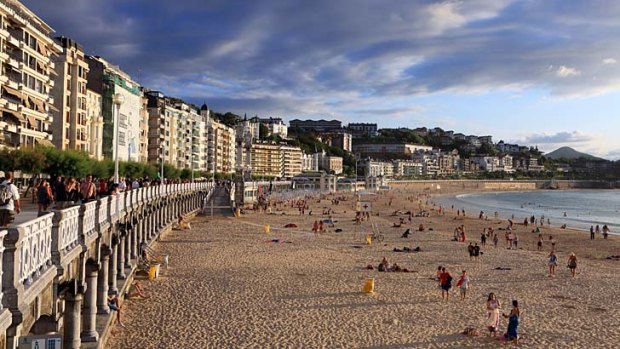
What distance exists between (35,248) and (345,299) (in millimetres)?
15077

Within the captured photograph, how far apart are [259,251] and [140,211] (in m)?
8.96

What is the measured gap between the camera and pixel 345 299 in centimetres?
2097

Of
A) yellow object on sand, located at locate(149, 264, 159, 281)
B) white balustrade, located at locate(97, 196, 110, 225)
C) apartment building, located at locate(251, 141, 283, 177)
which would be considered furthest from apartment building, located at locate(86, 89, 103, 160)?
apartment building, located at locate(251, 141, 283, 177)

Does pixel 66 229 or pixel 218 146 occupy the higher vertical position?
pixel 218 146

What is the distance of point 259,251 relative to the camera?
106 ft

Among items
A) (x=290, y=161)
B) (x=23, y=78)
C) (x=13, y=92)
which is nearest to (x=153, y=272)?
(x=13, y=92)

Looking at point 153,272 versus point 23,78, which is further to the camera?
point 23,78

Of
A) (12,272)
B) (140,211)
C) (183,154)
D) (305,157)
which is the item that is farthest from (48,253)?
(305,157)

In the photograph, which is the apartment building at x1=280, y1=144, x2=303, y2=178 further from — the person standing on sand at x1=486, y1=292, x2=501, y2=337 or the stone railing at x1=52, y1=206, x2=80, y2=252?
the stone railing at x1=52, y1=206, x2=80, y2=252

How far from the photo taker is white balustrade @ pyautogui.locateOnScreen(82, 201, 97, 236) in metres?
10.6

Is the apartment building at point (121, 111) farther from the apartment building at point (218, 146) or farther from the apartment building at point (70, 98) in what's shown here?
the apartment building at point (218, 146)

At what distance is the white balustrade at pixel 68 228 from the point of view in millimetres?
8427

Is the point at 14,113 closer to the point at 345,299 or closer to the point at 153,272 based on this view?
the point at 153,272

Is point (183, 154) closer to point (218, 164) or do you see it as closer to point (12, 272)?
point (218, 164)
